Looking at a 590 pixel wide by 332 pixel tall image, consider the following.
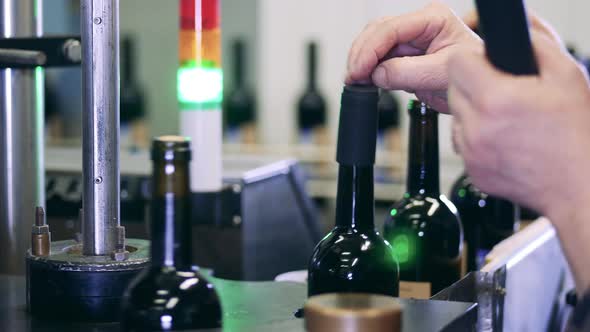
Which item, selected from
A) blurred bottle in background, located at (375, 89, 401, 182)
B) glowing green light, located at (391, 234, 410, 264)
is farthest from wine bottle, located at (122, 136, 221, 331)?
blurred bottle in background, located at (375, 89, 401, 182)

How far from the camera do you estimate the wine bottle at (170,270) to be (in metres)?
0.56

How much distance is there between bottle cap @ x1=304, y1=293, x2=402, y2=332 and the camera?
0.49 m

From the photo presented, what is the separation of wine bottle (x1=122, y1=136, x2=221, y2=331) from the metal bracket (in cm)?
36

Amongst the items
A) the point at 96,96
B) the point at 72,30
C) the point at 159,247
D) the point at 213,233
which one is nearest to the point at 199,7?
the point at 213,233

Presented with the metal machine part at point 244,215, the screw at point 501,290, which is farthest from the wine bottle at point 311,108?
the screw at point 501,290

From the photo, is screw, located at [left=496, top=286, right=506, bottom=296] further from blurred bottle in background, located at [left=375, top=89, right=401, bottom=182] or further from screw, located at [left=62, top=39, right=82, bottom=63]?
blurred bottle in background, located at [left=375, top=89, right=401, bottom=182]

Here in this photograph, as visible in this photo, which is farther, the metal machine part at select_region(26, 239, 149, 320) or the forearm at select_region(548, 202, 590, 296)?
the metal machine part at select_region(26, 239, 149, 320)

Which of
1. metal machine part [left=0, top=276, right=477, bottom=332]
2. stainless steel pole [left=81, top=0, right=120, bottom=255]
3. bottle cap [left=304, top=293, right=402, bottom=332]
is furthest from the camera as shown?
stainless steel pole [left=81, top=0, right=120, bottom=255]

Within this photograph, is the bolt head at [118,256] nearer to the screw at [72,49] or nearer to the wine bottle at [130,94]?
the screw at [72,49]

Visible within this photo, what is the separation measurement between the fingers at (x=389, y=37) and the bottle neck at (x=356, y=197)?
11cm

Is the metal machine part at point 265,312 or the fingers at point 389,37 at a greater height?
the fingers at point 389,37

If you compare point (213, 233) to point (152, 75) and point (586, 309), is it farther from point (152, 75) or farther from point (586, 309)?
point (152, 75)

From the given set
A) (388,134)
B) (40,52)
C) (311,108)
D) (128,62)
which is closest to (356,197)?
(40,52)

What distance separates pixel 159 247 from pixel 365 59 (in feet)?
1.18
